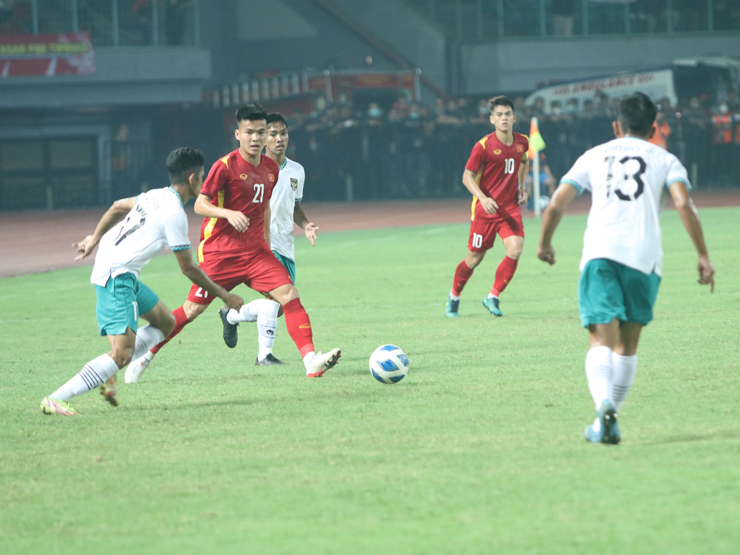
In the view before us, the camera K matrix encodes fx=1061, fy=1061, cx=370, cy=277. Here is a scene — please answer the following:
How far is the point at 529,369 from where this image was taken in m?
7.55

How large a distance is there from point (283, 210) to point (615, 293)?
14.4 feet

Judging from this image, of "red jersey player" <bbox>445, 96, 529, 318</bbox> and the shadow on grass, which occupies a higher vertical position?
"red jersey player" <bbox>445, 96, 529, 318</bbox>

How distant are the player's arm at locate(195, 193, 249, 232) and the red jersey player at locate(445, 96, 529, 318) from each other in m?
3.96

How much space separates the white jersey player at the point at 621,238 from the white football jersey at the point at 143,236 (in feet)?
7.74

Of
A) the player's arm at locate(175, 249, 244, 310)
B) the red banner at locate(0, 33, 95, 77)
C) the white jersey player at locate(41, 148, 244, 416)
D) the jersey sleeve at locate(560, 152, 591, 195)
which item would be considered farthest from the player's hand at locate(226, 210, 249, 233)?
the red banner at locate(0, 33, 95, 77)

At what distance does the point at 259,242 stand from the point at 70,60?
27333mm

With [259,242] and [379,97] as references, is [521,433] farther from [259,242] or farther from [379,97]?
[379,97]

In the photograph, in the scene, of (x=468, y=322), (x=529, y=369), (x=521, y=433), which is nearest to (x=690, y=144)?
(x=468, y=322)

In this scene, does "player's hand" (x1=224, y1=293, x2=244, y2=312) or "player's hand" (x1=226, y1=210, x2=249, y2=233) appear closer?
"player's hand" (x1=224, y1=293, x2=244, y2=312)

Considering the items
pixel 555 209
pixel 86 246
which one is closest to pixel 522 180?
pixel 86 246

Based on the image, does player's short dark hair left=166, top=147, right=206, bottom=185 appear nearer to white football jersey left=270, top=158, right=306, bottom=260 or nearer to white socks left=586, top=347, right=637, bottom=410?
white football jersey left=270, top=158, right=306, bottom=260

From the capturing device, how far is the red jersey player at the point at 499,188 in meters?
11.0

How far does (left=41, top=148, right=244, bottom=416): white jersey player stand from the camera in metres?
6.44

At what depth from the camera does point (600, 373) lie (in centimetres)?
520
